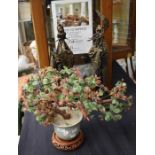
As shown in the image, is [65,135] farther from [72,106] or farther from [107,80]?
[107,80]

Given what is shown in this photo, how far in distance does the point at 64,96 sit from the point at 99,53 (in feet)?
0.88

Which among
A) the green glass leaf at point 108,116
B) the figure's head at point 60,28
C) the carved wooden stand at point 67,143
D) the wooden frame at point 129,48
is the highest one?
the figure's head at point 60,28

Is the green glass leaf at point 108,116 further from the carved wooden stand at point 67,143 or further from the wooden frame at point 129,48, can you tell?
the wooden frame at point 129,48

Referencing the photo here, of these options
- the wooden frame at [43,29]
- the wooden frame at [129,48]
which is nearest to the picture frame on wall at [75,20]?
the wooden frame at [43,29]

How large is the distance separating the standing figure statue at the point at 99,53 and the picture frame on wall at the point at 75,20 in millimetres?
76

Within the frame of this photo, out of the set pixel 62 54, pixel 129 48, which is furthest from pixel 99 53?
pixel 129 48

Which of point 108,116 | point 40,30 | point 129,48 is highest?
point 40,30

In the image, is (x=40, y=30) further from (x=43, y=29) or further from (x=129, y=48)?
(x=129, y=48)

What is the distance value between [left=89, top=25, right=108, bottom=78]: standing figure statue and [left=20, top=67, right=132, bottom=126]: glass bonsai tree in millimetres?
157

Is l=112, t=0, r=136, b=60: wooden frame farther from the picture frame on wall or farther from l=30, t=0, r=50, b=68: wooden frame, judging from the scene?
l=30, t=0, r=50, b=68: wooden frame

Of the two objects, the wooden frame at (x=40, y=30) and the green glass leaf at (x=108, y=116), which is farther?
the wooden frame at (x=40, y=30)

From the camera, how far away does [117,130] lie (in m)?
0.89

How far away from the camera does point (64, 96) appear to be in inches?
27.3

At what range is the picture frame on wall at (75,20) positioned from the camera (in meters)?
0.93
